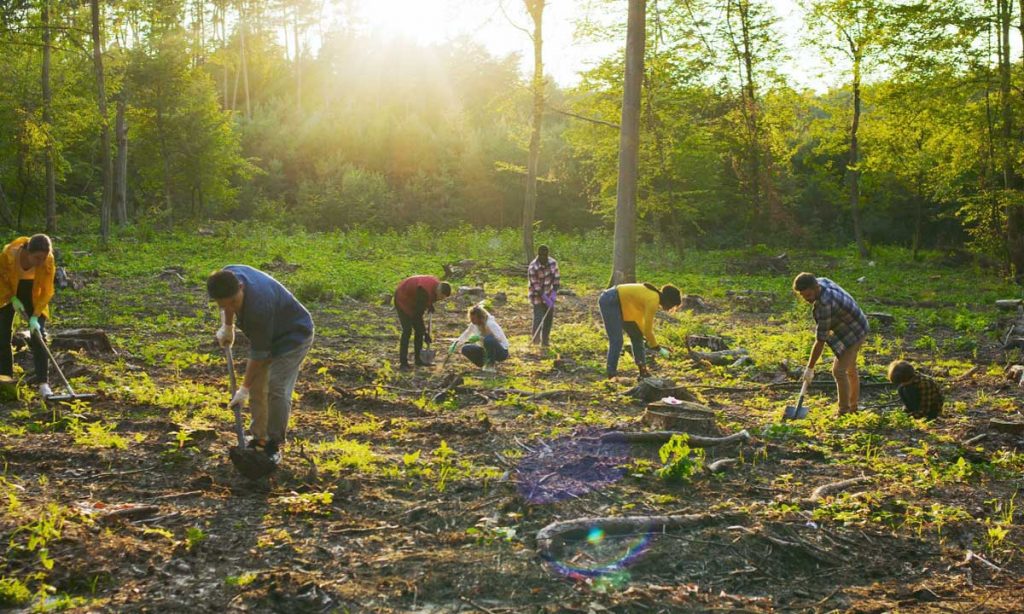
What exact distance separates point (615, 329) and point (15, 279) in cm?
641

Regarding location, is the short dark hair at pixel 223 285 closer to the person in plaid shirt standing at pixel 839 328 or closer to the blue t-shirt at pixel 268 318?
the blue t-shirt at pixel 268 318

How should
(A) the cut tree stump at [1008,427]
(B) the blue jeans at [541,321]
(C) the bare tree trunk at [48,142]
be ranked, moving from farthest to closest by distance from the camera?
(C) the bare tree trunk at [48,142]
(B) the blue jeans at [541,321]
(A) the cut tree stump at [1008,427]

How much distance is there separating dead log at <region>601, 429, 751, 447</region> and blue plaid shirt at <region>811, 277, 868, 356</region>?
166cm

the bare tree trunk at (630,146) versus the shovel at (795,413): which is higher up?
the bare tree trunk at (630,146)

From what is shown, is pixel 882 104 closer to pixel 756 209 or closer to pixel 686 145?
pixel 686 145

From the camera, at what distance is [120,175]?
28875 mm

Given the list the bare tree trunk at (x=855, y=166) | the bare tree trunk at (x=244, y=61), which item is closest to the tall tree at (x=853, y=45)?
the bare tree trunk at (x=855, y=166)

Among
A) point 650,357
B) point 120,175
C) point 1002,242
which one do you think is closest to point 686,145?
point 1002,242

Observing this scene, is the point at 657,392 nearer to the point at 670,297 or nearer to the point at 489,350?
the point at 670,297

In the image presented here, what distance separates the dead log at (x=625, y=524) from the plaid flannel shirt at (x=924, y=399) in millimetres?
3780

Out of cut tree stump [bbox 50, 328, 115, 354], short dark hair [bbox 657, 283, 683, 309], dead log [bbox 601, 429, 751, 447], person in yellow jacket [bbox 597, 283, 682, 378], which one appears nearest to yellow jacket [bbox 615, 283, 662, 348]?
person in yellow jacket [bbox 597, 283, 682, 378]

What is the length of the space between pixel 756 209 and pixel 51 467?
90.2 feet

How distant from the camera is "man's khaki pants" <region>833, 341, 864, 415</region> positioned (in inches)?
334

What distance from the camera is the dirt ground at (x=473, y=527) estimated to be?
14.3 ft
